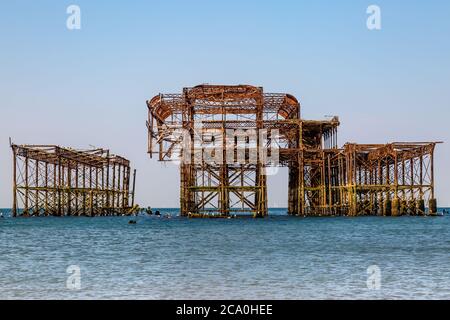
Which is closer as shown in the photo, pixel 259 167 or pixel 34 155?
pixel 259 167

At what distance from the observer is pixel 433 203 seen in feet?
290

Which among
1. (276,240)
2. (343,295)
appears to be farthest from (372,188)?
(343,295)

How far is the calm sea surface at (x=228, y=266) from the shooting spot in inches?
1038

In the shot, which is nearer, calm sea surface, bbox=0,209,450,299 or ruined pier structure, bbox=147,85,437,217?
calm sea surface, bbox=0,209,450,299

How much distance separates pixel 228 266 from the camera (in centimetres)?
3428

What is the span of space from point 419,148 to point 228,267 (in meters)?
55.9

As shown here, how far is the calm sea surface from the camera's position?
26.4m

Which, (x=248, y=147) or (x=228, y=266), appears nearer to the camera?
→ (x=228, y=266)

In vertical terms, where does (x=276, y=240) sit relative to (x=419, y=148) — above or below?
below

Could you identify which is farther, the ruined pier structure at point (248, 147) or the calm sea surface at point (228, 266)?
the ruined pier structure at point (248, 147)
